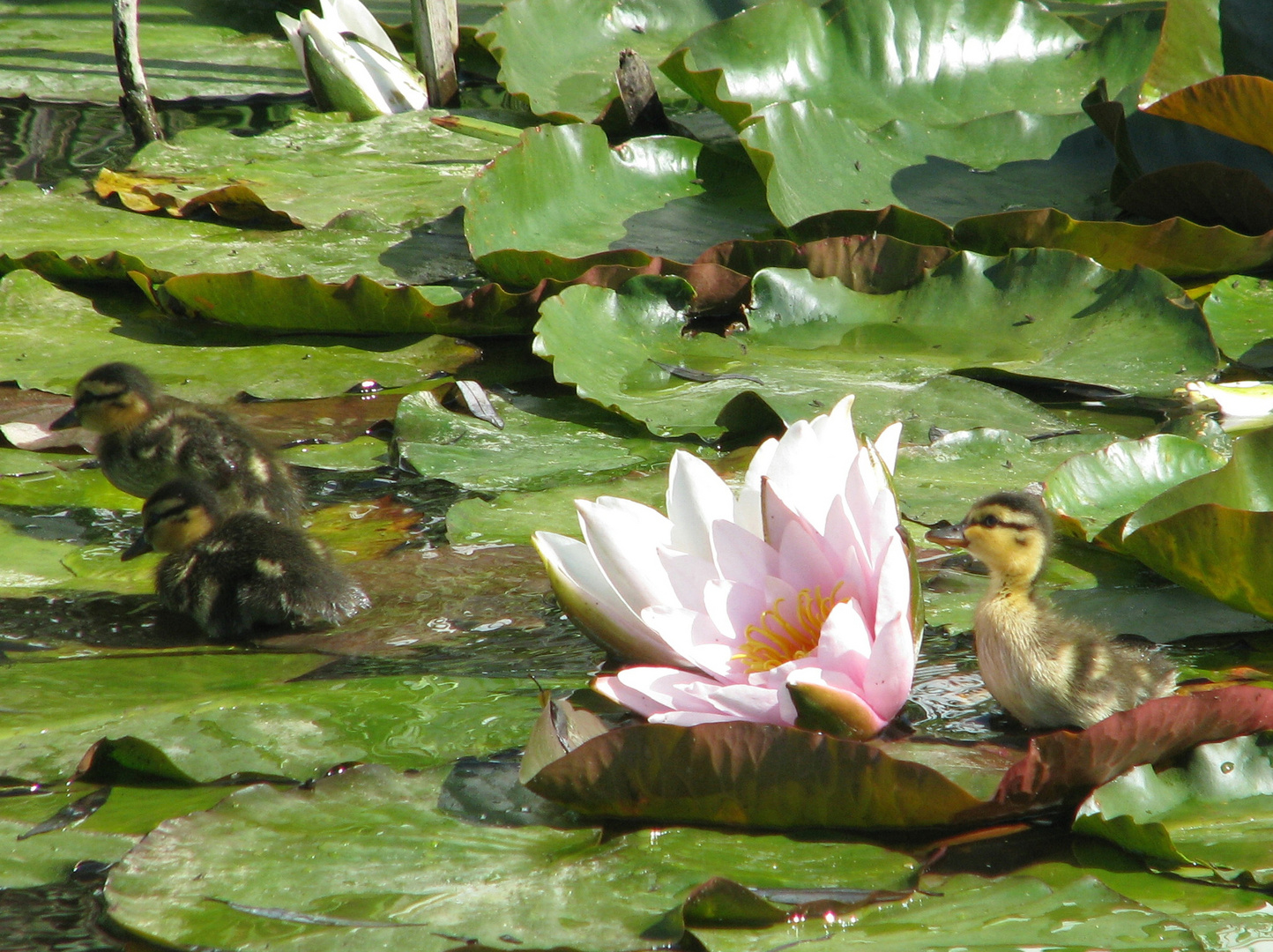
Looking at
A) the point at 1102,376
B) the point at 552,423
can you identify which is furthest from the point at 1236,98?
the point at 552,423

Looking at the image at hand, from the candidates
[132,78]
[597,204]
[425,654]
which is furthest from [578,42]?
[425,654]

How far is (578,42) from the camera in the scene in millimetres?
4973

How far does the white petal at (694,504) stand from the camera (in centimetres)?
164

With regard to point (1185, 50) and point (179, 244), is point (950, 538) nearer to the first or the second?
point (1185, 50)

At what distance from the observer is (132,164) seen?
4.55m

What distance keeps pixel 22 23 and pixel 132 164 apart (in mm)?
2809

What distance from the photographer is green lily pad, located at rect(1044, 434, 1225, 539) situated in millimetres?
2197

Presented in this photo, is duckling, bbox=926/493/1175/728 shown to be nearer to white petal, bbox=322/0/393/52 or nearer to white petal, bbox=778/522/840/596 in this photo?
white petal, bbox=778/522/840/596

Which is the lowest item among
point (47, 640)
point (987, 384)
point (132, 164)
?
point (47, 640)

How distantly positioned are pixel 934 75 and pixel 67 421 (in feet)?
9.28

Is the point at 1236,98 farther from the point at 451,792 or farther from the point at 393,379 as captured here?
the point at 451,792

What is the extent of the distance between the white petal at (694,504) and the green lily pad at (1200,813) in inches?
21.8

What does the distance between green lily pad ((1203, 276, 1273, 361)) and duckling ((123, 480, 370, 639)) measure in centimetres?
208

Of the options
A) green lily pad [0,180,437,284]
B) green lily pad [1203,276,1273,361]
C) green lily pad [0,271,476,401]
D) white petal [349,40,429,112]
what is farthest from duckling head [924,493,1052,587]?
white petal [349,40,429,112]
